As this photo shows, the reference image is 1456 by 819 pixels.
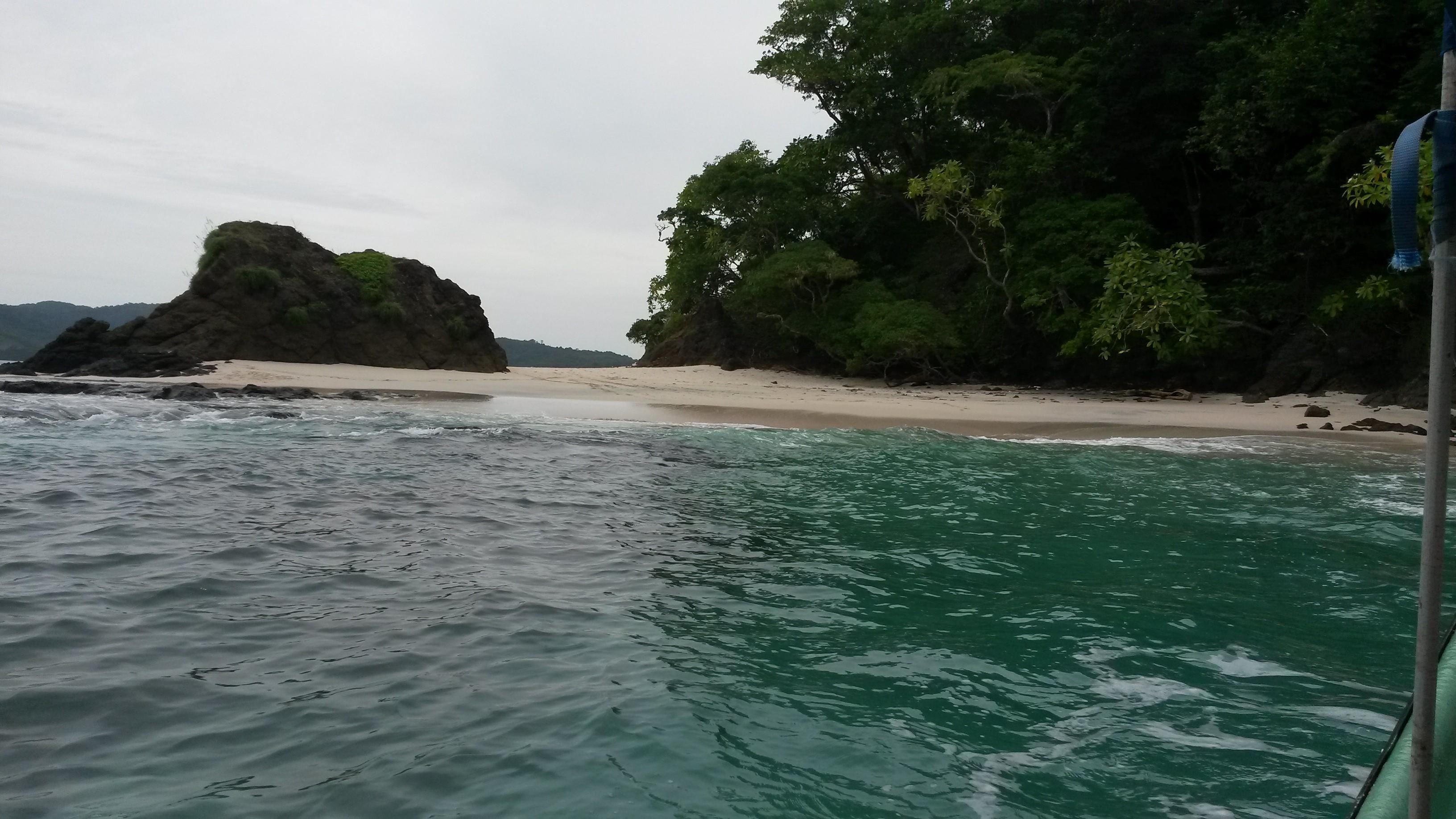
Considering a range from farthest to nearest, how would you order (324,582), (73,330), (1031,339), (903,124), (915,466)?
1. (903,124)
2. (1031,339)
3. (73,330)
4. (915,466)
5. (324,582)

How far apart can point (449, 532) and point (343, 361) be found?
52.5ft

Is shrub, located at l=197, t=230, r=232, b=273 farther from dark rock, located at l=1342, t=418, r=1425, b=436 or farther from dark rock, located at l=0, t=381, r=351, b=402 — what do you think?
dark rock, located at l=1342, t=418, r=1425, b=436

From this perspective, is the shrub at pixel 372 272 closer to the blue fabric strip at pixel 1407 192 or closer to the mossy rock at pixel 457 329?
the mossy rock at pixel 457 329

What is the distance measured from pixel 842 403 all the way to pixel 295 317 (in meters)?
11.6

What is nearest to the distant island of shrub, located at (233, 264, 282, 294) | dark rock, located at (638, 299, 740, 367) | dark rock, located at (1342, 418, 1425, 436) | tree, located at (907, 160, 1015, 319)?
shrub, located at (233, 264, 282, 294)

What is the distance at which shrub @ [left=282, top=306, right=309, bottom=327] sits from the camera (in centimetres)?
1980

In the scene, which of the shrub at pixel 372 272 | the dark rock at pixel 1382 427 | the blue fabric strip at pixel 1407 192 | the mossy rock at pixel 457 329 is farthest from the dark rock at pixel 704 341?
the blue fabric strip at pixel 1407 192

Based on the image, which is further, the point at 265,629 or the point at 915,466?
the point at 915,466

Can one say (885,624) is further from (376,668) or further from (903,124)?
(903,124)

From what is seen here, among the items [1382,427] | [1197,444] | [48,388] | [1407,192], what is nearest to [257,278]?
[48,388]

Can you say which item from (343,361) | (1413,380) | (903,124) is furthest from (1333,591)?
(343,361)

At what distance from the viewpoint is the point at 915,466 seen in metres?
9.73

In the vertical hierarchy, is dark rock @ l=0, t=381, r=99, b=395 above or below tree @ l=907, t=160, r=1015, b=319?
below

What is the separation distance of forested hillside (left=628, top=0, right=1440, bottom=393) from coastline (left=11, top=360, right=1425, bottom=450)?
1137 millimetres
